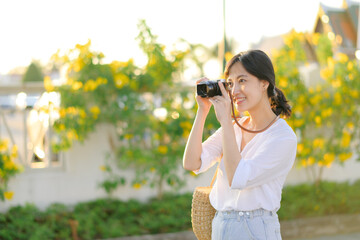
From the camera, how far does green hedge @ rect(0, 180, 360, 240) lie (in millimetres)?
4609

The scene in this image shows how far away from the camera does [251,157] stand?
6.16 ft

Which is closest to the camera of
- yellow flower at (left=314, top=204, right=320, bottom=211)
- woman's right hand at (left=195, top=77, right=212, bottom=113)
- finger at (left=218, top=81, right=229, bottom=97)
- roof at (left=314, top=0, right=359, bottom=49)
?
finger at (left=218, top=81, right=229, bottom=97)

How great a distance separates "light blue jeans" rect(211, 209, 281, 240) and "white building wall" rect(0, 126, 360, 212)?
380 cm

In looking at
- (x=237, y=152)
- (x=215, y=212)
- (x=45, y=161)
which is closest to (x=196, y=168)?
(x=215, y=212)

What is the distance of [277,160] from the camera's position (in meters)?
1.81

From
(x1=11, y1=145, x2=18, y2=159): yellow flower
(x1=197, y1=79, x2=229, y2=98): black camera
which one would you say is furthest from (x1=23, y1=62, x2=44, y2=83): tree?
(x1=197, y1=79, x2=229, y2=98): black camera

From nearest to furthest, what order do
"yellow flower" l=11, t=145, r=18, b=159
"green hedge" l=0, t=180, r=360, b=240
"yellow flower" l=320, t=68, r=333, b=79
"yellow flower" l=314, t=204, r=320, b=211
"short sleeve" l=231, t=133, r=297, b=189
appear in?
"short sleeve" l=231, t=133, r=297, b=189, "green hedge" l=0, t=180, r=360, b=240, "yellow flower" l=11, t=145, r=18, b=159, "yellow flower" l=314, t=204, r=320, b=211, "yellow flower" l=320, t=68, r=333, b=79

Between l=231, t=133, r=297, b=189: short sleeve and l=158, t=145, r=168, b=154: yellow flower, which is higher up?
l=231, t=133, r=297, b=189: short sleeve

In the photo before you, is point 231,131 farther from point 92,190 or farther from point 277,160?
point 92,190

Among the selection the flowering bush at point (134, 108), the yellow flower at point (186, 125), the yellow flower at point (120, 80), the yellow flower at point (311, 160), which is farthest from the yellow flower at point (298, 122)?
the yellow flower at point (120, 80)

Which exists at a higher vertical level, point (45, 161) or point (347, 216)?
point (45, 161)

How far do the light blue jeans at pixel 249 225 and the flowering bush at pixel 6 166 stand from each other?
11.4ft

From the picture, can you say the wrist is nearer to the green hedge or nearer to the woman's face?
the woman's face

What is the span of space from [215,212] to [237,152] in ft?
1.37
